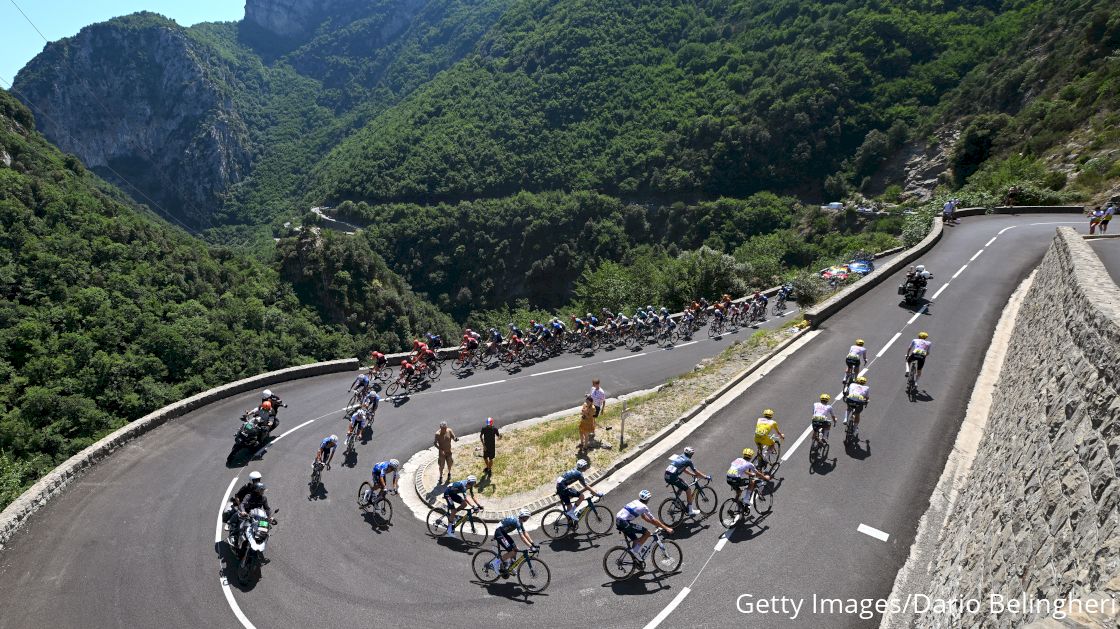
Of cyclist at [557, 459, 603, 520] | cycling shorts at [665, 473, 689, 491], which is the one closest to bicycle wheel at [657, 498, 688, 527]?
cycling shorts at [665, 473, 689, 491]

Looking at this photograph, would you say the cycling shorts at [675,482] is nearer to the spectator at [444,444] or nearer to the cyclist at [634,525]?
the cyclist at [634,525]

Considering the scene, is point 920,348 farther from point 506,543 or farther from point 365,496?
point 365,496

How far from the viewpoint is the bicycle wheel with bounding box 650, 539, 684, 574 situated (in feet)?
29.4

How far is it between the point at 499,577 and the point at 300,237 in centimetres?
3831

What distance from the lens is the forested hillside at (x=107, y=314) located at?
18.6 m

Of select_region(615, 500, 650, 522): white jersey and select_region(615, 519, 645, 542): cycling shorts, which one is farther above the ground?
select_region(615, 500, 650, 522): white jersey

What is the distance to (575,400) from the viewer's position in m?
19.1

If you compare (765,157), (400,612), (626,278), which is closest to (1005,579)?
(400,612)

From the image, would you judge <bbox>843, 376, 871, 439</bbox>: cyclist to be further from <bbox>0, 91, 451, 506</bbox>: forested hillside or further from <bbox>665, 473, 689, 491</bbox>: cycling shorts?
<bbox>0, 91, 451, 506</bbox>: forested hillside

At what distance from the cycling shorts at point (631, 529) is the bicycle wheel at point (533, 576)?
1.48 metres

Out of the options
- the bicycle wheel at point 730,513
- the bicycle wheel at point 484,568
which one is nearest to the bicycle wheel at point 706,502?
the bicycle wheel at point 730,513

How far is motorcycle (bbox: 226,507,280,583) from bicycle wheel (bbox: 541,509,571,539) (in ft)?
16.6

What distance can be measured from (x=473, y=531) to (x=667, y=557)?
3.91 meters

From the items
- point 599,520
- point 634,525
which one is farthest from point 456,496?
point 634,525
